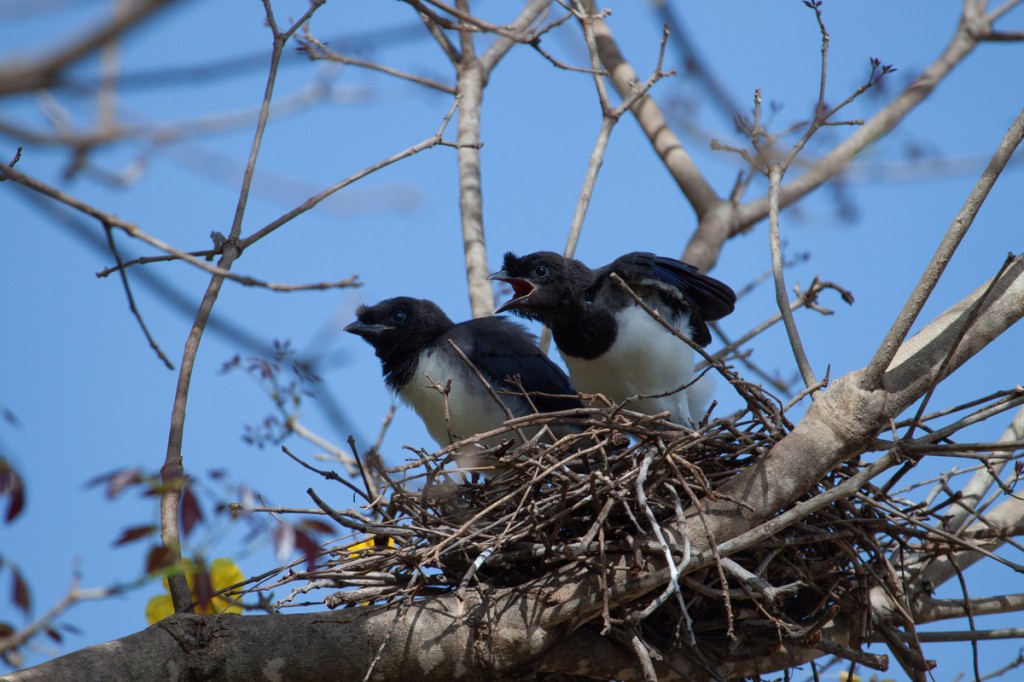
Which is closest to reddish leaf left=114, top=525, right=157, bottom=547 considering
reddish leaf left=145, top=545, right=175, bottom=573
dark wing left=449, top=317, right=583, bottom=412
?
reddish leaf left=145, top=545, right=175, bottom=573

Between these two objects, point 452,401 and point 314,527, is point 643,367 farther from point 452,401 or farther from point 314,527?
point 314,527

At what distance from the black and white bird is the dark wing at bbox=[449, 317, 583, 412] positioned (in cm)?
24

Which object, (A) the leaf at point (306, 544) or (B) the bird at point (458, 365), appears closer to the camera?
(A) the leaf at point (306, 544)

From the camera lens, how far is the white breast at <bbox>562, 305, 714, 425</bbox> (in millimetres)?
5922

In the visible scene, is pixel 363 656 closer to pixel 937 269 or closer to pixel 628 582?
pixel 628 582

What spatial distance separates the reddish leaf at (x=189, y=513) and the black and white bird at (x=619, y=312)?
125 inches

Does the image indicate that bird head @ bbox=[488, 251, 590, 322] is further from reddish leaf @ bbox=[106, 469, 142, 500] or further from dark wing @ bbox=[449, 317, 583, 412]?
reddish leaf @ bbox=[106, 469, 142, 500]

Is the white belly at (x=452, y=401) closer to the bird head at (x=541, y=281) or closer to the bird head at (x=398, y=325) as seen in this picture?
the bird head at (x=398, y=325)

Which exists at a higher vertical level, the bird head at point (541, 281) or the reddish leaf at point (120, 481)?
the bird head at point (541, 281)

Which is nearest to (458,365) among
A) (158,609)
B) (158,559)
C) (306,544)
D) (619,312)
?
(619,312)

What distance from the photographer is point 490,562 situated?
4113 mm

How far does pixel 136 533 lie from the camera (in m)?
2.84

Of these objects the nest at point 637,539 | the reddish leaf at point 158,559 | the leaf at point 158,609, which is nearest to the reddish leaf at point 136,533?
the reddish leaf at point 158,559

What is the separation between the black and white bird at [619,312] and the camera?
19.5 feet
